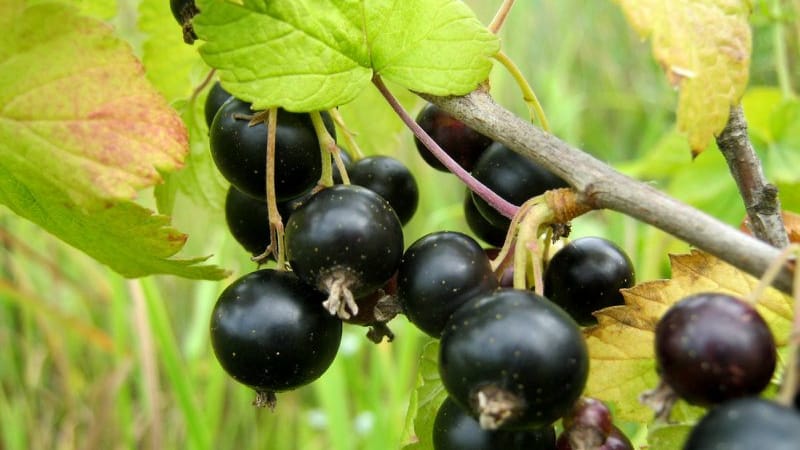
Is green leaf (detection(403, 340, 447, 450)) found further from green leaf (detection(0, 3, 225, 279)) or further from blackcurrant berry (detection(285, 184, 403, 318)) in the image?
green leaf (detection(0, 3, 225, 279))

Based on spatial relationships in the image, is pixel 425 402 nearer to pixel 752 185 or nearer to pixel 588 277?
pixel 588 277

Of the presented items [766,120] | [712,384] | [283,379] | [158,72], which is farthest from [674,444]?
[766,120]

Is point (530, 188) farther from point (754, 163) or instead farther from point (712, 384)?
point (712, 384)

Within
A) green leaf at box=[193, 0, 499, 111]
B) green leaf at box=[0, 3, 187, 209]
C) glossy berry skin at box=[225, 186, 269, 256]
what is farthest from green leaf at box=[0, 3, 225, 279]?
glossy berry skin at box=[225, 186, 269, 256]

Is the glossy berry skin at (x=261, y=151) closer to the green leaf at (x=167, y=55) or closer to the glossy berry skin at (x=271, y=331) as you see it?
the glossy berry skin at (x=271, y=331)

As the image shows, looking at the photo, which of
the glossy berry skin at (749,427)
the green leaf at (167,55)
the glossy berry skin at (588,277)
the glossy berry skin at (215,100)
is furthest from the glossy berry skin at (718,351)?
the green leaf at (167,55)
